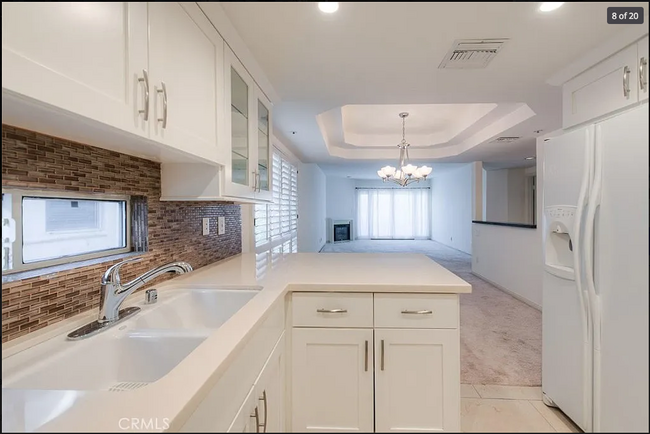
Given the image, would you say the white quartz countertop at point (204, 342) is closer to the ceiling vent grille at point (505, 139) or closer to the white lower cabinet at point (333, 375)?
the white lower cabinet at point (333, 375)

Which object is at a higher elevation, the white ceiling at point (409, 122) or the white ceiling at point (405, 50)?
the white ceiling at point (409, 122)

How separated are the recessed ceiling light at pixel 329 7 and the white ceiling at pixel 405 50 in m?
0.02

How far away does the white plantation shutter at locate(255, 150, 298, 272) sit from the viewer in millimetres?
3147

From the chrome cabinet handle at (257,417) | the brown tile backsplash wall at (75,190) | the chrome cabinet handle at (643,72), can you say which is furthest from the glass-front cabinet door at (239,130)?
the chrome cabinet handle at (643,72)

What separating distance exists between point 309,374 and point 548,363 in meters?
1.18

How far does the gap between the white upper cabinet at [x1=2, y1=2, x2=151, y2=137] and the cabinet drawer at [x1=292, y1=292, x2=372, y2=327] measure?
93cm

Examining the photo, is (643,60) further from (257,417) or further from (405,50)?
(405,50)

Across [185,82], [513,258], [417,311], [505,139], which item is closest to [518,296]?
[513,258]

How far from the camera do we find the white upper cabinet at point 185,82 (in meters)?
0.81

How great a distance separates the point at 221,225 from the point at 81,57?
1.60 metres

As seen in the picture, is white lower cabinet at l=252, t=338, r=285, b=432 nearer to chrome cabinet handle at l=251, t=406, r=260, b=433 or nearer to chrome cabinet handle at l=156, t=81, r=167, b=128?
chrome cabinet handle at l=251, t=406, r=260, b=433

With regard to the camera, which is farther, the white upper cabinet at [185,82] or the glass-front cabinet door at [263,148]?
the glass-front cabinet door at [263,148]

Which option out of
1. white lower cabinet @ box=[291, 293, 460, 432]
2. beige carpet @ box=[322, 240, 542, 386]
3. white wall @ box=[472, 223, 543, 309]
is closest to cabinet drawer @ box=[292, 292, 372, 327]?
white lower cabinet @ box=[291, 293, 460, 432]

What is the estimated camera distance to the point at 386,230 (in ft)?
35.8
